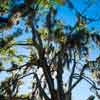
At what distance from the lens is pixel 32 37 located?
2081 centimetres

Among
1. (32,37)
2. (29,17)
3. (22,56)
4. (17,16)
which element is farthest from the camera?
(22,56)

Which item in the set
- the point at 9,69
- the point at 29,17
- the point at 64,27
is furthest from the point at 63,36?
the point at 9,69

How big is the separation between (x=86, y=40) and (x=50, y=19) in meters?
2.10

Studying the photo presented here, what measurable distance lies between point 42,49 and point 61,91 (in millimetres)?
2447

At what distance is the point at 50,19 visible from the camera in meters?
19.8

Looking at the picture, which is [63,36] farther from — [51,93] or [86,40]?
[51,93]

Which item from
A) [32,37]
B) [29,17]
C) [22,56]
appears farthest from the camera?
[22,56]

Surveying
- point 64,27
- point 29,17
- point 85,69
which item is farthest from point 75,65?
point 29,17

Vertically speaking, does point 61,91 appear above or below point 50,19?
below

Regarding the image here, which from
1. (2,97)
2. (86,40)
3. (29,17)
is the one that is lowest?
(2,97)

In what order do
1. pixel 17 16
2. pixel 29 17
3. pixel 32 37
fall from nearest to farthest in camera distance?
1. pixel 17 16
2. pixel 29 17
3. pixel 32 37

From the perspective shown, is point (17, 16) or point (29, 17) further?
point (29, 17)

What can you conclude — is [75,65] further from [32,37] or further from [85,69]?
[32,37]

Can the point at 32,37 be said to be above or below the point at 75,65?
above
